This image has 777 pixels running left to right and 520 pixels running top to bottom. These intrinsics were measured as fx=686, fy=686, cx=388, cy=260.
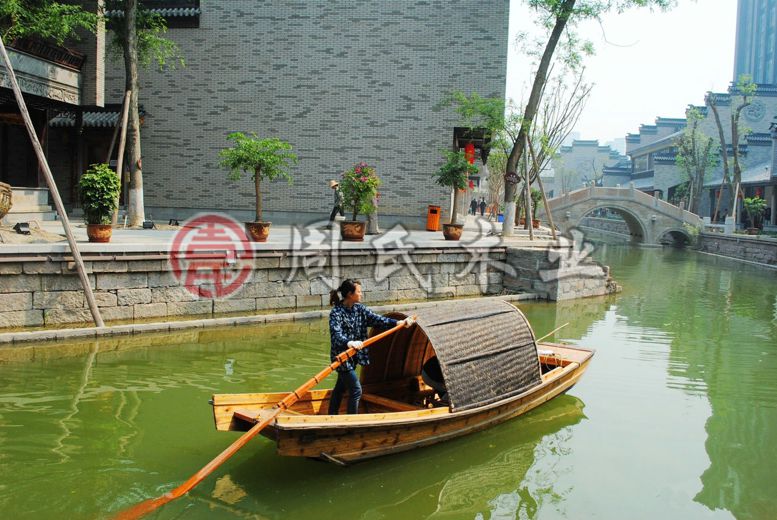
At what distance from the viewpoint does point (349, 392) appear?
17.2 feet

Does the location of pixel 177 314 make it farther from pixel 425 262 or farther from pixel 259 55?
pixel 259 55

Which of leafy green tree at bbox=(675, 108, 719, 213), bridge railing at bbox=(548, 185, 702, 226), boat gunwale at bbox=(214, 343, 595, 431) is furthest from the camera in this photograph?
leafy green tree at bbox=(675, 108, 719, 213)

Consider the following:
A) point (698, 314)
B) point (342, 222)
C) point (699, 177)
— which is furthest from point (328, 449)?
point (699, 177)

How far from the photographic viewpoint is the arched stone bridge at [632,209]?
30.5 m

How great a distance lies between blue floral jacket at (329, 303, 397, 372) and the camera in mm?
5223

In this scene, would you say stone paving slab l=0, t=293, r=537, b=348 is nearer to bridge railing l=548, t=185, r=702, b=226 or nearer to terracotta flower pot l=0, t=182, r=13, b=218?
terracotta flower pot l=0, t=182, r=13, b=218

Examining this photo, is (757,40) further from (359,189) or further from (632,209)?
(359,189)

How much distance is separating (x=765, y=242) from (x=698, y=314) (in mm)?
12937

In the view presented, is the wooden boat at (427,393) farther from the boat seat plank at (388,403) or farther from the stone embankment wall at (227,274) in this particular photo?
the stone embankment wall at (227,274)

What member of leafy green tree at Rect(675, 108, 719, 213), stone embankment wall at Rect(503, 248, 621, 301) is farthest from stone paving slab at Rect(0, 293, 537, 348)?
leafy green tree at Rect(675, 108, 719, 213)

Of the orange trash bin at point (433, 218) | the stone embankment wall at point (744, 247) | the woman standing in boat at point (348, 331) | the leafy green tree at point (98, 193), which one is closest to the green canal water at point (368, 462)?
the woman standing in boat at point (348, 331)

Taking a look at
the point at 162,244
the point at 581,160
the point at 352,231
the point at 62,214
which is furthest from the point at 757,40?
the point at 62,214

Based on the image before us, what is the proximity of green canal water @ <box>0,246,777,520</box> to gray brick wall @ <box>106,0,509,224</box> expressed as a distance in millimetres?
9714

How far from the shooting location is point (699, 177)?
3278 cm
